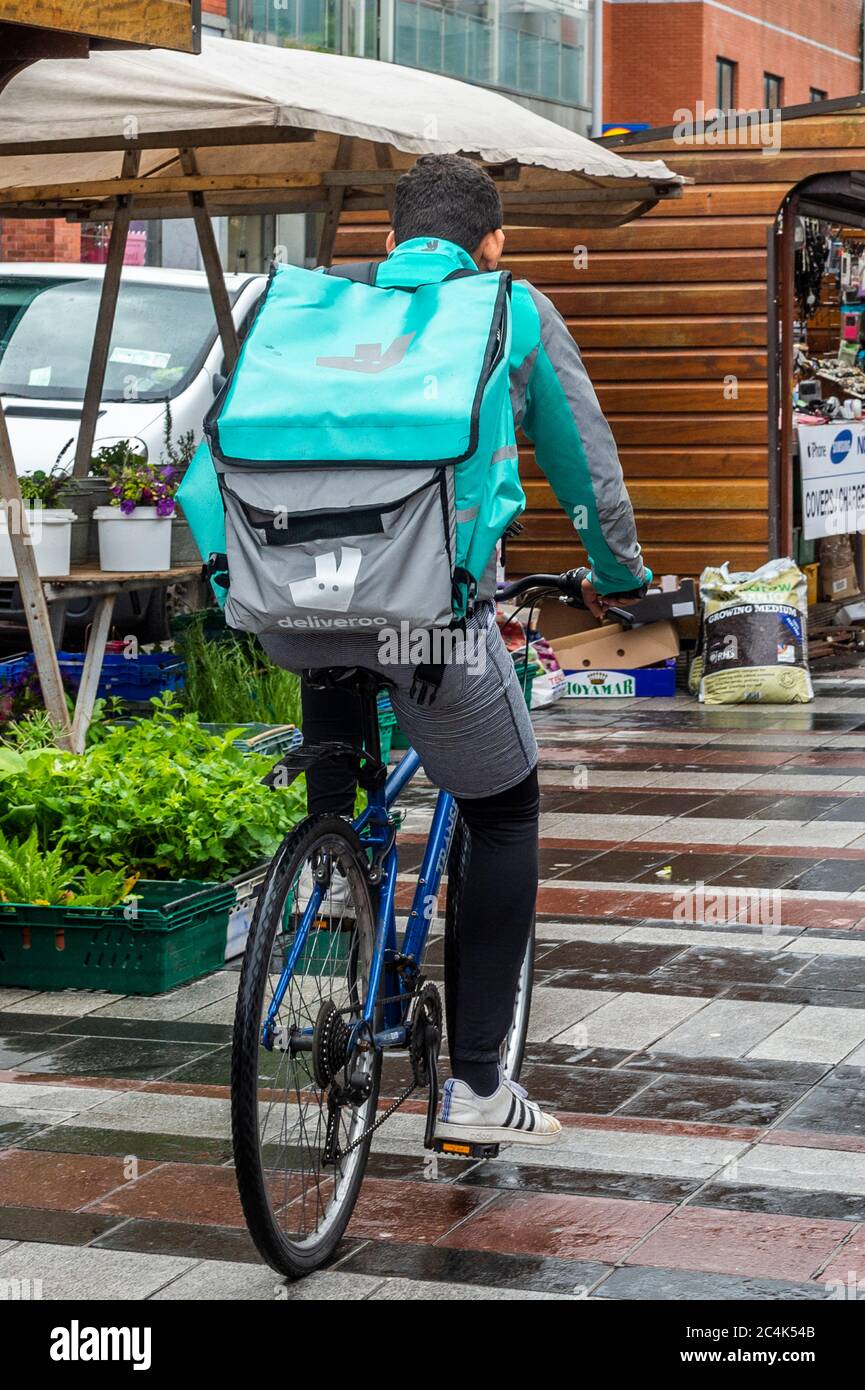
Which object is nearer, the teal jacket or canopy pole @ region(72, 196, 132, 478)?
the teal jacket

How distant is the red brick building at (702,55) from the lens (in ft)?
107

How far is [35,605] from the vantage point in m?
6.72

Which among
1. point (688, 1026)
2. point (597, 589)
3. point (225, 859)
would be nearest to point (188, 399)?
point (225, 859)

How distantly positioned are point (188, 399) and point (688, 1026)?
19.8ft

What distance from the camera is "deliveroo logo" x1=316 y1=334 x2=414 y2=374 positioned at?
132 inches

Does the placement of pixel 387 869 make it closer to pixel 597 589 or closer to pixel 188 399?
pixel 597 589

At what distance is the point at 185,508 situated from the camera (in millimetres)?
3523

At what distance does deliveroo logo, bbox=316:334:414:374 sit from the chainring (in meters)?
1.23

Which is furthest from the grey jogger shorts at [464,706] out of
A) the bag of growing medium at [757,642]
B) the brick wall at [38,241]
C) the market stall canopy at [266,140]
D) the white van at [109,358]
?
the brick wall at [38,241]

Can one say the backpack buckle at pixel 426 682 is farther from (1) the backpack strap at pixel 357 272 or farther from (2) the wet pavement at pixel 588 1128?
(2) the wet pavement at pixel 588 1128

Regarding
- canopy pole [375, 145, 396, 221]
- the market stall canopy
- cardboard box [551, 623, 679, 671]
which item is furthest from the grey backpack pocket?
cardboard box [551, 623, 679, 671]

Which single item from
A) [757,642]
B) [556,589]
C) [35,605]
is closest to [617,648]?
[757,642]

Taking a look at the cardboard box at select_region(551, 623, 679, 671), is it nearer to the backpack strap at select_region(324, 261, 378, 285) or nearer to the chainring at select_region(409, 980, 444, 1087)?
the chainring at select_region(409, 980, 444, 1087)

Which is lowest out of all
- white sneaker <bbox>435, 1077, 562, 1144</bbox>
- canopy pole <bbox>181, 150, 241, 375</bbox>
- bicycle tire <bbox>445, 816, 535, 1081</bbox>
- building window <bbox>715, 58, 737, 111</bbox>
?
white sneaker <bbox>435, 1077, 562, 1144</bbox>
